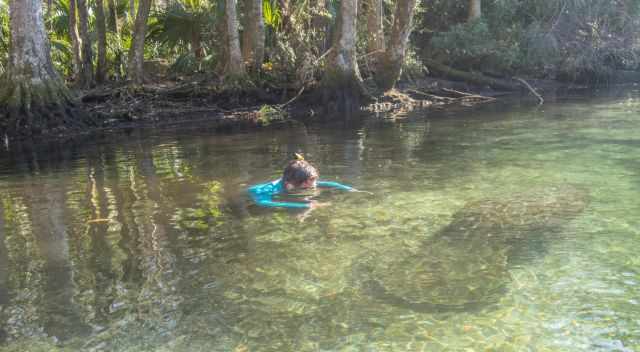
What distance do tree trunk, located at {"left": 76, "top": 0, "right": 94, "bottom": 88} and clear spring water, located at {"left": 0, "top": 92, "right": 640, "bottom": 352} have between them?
31.9 feet

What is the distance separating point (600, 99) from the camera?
2056 centimetres

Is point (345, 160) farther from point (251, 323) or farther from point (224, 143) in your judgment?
point (251, 323)

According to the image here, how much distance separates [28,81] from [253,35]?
6671 millimetres

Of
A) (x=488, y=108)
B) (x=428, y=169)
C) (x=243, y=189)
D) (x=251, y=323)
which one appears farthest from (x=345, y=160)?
(x=488, y=108)

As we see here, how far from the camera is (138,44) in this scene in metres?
19.2

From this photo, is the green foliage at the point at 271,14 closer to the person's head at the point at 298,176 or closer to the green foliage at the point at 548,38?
the green foliage at the point at 548,38

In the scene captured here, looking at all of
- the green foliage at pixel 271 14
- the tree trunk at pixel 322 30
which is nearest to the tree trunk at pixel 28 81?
the green foliage at pixel 271 14

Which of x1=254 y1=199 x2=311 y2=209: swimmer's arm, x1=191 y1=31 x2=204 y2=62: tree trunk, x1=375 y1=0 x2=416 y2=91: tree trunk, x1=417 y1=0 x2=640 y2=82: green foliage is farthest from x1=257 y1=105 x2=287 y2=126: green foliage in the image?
x1=254 y1=199 x2=311 y2=209: swimmer's arm

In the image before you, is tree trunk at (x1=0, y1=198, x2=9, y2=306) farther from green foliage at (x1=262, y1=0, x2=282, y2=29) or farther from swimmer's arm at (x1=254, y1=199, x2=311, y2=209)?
green foliage at (x1=262, y1=0, x2=282, y2=29)

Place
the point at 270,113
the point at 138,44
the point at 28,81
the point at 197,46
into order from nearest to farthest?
the point at 28,81
the point at 270,113
the point at 138,44
the point at 197,46

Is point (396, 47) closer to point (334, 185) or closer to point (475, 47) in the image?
point (475, 47)

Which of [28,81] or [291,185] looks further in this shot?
[28,81]

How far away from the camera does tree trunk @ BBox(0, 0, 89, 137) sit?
1483cm

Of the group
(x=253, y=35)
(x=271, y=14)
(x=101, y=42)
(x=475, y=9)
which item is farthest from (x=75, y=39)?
(x=475, y=9)
